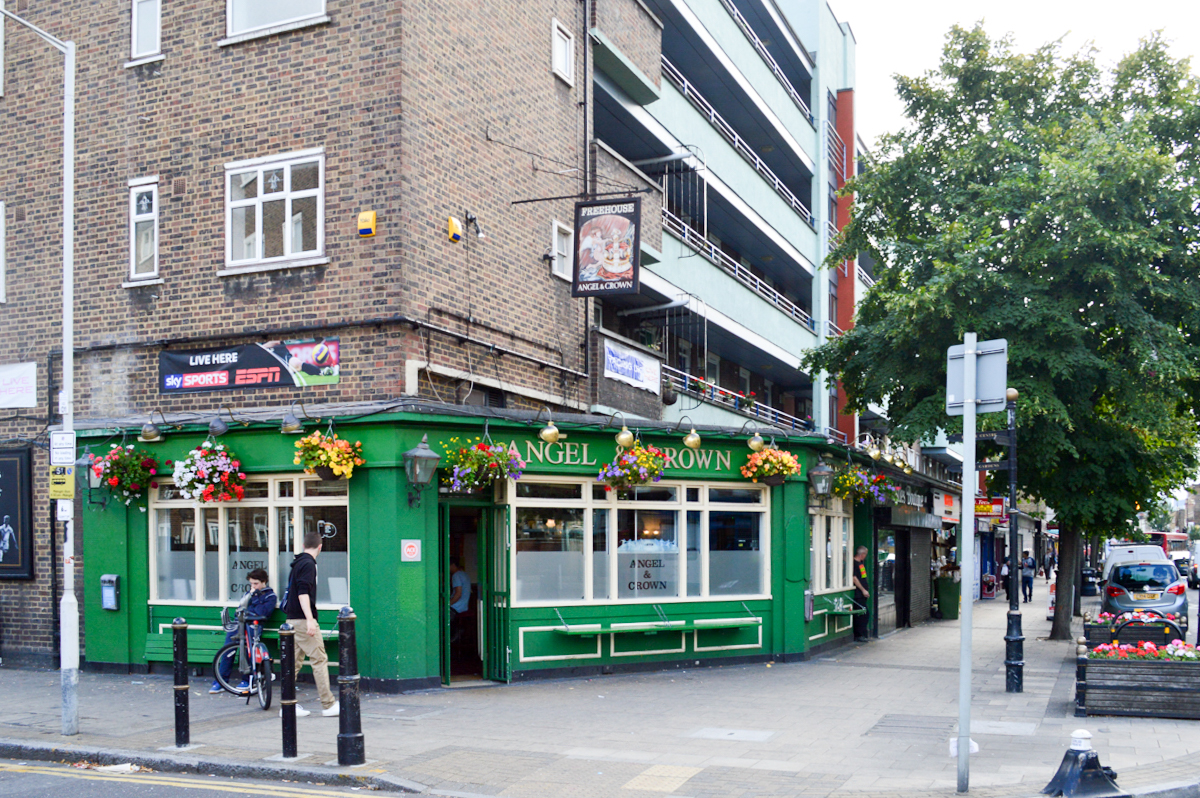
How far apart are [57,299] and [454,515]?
6.47 metres

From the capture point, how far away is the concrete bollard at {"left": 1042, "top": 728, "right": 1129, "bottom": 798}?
7574mm

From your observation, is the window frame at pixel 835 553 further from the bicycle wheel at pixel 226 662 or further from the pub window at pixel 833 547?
the bicycle wheel at pixel 226 662

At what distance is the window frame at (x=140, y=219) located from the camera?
48.8 ft

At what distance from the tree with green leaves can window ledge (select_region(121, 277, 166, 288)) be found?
11217mm

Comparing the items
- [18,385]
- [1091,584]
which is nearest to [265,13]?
[18,385]

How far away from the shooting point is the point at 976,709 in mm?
12289

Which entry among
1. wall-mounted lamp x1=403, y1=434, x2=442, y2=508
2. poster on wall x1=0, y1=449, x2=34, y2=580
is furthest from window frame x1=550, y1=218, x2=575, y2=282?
poster on wall x1=0, y1=449, x2=34, y2=580

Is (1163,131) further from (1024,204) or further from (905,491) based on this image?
(905,491)

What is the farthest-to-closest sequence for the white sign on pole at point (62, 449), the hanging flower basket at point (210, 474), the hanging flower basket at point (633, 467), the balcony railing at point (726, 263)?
1. the balcony railing at point (726, 263)
2. the hanging flower basket at point (633, 467)
3. the hanging flower basket at point (210, 474)
4. the white sign on pole at point (62, 449)

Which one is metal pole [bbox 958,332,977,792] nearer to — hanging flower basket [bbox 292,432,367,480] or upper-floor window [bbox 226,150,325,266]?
hanging flower basket [bbox 292,432,367,480]

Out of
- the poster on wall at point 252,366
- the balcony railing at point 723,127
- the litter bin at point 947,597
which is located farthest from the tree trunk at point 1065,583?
the poster on wall at point 252,366

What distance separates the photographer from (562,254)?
17250 mm

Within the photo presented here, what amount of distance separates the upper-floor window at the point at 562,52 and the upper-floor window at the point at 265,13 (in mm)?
4295

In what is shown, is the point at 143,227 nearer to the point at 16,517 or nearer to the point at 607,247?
the point at 16,517
